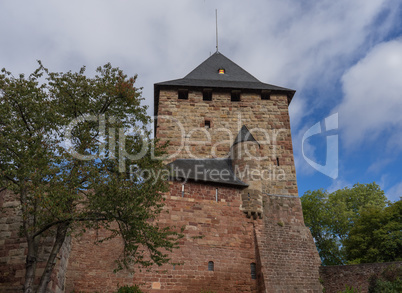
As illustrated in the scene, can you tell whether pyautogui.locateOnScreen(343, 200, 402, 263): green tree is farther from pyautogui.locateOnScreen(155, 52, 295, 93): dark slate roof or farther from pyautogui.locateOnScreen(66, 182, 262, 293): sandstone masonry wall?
pyautogui.locateOnScreen(66, 182, 262, 293): sandstone masonry wall

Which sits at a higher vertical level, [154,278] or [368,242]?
[368,242]

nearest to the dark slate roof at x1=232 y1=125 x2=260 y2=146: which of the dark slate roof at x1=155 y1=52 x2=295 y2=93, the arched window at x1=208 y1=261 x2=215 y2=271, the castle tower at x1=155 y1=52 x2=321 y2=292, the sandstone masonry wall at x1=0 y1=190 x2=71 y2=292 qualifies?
the castle tower at x1=155 y1=52 x2=321 y2=292

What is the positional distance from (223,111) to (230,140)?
1860 mm

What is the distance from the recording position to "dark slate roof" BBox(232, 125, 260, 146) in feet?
56.6

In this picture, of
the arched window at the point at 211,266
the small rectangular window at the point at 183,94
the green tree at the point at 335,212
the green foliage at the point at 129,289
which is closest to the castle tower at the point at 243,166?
the small rectangular window at the point at 183,94

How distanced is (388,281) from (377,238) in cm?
566

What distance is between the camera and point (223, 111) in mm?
19922

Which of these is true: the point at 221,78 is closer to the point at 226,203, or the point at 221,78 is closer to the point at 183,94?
the point at 183,94

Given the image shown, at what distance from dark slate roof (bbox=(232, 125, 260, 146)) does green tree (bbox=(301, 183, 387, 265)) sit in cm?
1137

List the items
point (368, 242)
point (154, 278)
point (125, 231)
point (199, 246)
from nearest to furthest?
1. point (125, 231)
2. point (154, 278)
3. point (199, 246)
4. point (368, 242)

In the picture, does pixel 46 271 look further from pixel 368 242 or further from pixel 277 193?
pixel 368 242

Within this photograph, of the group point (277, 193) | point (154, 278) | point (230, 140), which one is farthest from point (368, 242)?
point (154, 278)

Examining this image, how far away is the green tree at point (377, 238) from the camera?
1866cm

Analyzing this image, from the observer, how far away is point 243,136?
1764cm
